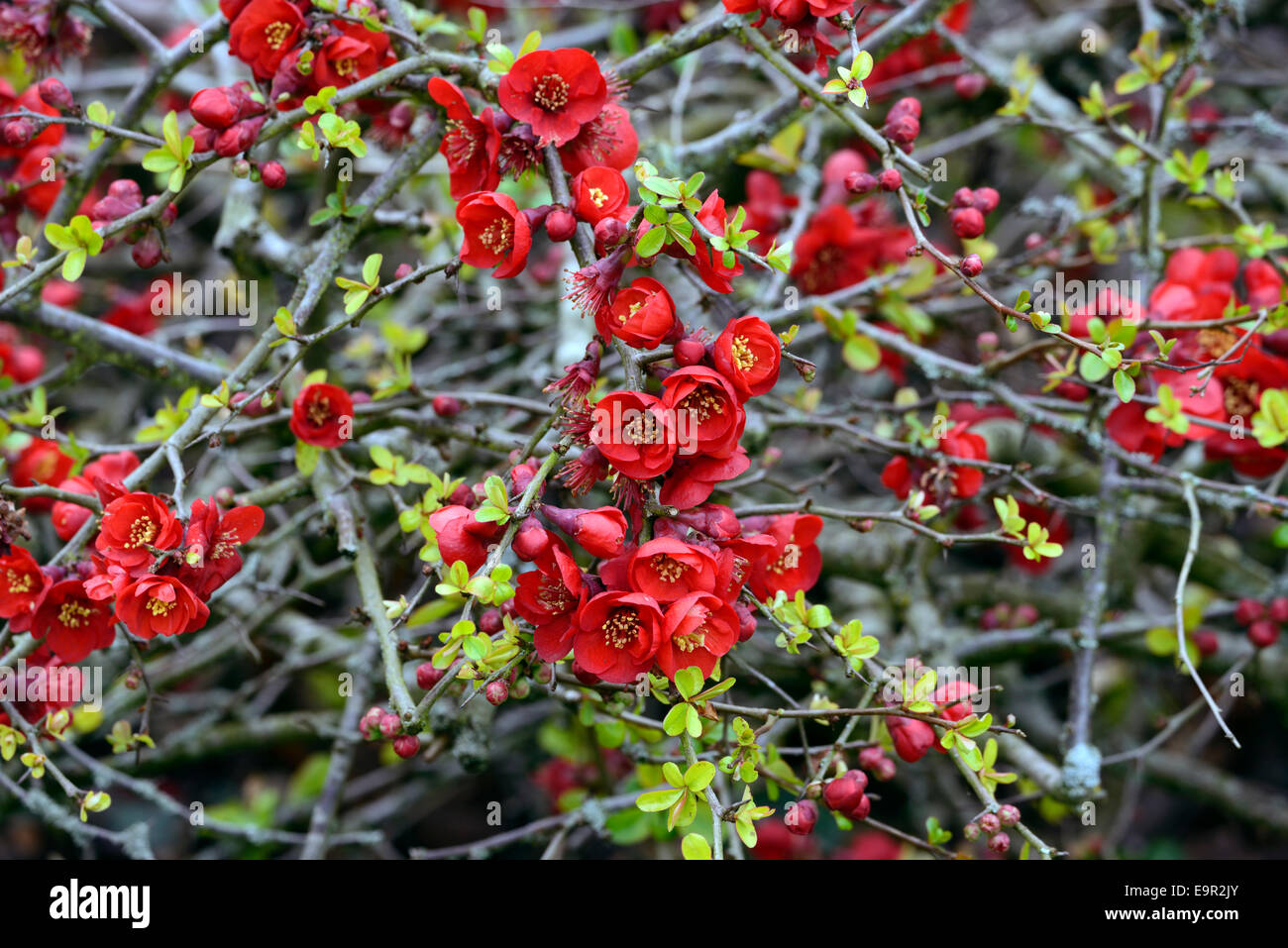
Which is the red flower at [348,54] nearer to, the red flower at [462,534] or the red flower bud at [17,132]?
the red flower bud at [17,132]

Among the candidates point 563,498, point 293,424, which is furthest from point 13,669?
point 563,498

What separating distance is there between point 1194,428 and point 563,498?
1.09 m

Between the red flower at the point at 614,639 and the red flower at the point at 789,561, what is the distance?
237mm

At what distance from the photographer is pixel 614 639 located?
48.6 inches

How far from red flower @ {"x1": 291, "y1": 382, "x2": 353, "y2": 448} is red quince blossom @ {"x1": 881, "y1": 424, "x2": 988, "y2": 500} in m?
0.91

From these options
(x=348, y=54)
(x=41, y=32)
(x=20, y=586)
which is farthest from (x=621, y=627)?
(x=41, y=32)

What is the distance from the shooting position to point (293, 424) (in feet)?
5.34

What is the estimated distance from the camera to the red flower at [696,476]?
1.24m

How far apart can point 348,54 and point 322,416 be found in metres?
0.55

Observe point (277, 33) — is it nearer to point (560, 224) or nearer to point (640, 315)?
point (560, 224)

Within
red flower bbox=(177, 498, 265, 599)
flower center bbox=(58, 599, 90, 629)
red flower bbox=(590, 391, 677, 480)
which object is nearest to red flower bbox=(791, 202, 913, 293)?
red flower bbox=(590, 391, 677, 480)

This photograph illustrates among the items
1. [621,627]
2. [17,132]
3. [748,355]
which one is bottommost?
[621,627]

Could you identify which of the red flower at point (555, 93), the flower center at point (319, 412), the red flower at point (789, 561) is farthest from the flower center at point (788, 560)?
the flower center at point (319, 412)

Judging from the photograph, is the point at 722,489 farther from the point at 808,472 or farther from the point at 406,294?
the point at 406,294
